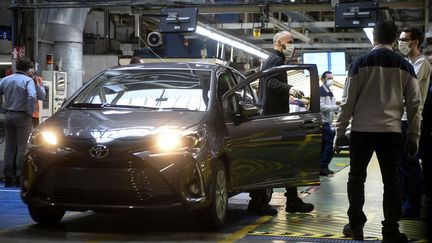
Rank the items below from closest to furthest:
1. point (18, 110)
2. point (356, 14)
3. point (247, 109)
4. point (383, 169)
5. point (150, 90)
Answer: point (383, 169)
point (247, 109)
point (150, 90)
point (18, 110)
point (356, 14)

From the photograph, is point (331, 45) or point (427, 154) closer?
point (427, 154)

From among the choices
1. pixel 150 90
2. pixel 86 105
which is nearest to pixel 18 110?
pixel 86 105

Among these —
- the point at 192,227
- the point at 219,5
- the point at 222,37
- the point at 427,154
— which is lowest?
the point at 192,227

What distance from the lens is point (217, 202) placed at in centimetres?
579

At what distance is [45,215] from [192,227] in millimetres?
1379

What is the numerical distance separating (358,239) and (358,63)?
57.4 inches

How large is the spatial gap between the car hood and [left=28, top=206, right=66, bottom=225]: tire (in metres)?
0.78

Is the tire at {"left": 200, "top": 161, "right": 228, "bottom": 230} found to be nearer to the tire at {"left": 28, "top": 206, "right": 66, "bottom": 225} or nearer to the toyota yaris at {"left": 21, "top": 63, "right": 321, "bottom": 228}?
the toyota yaris at {"left": 21, "top": 63, "right": 321, "bottom": 228}

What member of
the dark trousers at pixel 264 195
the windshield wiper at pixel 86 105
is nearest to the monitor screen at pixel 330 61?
the dark trousers at pixel 264 195

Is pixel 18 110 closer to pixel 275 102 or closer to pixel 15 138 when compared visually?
pixel 15 138

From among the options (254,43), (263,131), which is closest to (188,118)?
(263,131)

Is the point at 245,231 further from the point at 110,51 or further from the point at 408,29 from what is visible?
the point at 110,51

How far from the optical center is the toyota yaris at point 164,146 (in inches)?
212

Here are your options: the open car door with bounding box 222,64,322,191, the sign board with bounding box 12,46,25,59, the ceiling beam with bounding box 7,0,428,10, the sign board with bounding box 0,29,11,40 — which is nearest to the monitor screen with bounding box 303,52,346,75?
the ceiling beam with bounding box 7,0,428,10
